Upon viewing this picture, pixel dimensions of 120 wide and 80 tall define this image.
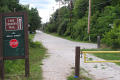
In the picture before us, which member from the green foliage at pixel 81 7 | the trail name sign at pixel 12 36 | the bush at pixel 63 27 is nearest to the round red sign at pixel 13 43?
the trail name sign at pixel 12 36

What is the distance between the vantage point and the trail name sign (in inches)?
251

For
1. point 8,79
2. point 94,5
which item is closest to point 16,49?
point 8,79

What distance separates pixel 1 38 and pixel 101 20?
85.9 ft

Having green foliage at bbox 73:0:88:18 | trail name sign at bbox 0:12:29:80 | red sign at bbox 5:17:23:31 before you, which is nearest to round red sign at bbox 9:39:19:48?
trail name sign at bbox 0:12:29:80

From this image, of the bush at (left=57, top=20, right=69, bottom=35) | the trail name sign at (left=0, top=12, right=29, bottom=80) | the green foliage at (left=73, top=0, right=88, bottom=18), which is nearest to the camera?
the trail name sign at (left=0, top=12, right=29, bottom=80)

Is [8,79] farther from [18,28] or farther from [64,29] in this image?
[64,29]

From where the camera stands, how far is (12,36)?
21.1 feet

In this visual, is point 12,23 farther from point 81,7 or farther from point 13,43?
point 81,7

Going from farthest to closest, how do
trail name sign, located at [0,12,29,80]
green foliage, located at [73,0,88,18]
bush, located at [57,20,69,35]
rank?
bush, located at [57,20,69,35] < green foliage, located at [73,0,88,18] < trail name sign, located at [0,12,29,80]

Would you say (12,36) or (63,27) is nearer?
(12,36)

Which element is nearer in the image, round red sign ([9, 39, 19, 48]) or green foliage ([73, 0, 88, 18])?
round red sign ([9, 39, 19, 48])

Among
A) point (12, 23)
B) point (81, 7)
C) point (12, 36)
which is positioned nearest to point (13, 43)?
point (12, 36)

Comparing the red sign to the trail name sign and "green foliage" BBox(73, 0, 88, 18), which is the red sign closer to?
the trail name sign

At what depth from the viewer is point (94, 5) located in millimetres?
37969
